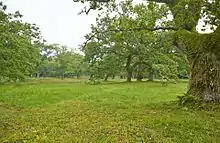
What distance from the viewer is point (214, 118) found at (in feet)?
35.3

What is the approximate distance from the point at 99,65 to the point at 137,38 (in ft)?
21.9

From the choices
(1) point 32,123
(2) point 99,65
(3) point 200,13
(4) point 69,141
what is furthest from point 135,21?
(2) point 99,65

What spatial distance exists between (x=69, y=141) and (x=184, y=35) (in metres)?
8.62

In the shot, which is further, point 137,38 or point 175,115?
point 137,38

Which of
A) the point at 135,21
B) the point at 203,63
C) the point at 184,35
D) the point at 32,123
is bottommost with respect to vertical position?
the point at 32,123

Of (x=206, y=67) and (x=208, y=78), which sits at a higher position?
(x=206, y=67)

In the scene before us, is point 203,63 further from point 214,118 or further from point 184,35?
point 214,118

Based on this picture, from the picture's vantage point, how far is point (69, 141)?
766 centimetres

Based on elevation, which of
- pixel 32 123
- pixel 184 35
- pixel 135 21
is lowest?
pixel 32 123

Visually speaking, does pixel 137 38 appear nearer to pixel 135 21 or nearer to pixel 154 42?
pixel 154 42

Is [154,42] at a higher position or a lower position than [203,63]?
higher

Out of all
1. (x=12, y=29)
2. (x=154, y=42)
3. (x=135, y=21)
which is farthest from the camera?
(x=154, y=42)

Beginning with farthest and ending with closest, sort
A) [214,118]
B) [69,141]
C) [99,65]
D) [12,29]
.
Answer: [99,65]
[12,29]
[214,118]
[69,141]

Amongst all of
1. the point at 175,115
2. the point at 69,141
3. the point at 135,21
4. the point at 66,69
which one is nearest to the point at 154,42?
the point at 135,21
